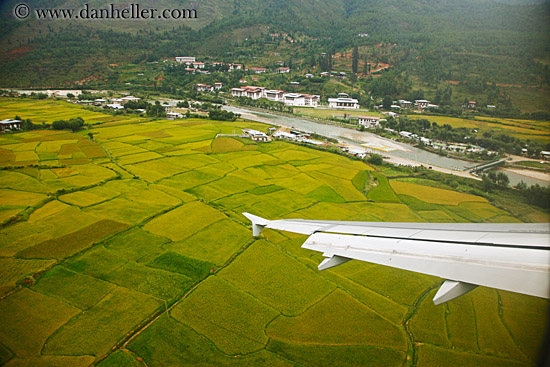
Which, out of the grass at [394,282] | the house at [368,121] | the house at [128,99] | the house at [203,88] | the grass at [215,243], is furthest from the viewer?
the house at [203,88]

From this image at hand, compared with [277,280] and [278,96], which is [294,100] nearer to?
[278,96]

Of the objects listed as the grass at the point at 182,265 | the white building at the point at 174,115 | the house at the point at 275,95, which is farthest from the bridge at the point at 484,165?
the house at the point at 275,95

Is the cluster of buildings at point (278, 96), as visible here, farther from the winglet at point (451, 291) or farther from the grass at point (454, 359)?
the winglet at point (451, 291)

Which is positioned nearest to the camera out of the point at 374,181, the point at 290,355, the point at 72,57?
the point at 290,355

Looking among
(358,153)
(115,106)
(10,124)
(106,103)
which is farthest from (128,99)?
(358,153)

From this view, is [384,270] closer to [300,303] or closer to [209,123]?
[300,303]

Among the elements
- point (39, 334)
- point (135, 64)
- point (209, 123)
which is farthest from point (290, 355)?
point (135, 64)
